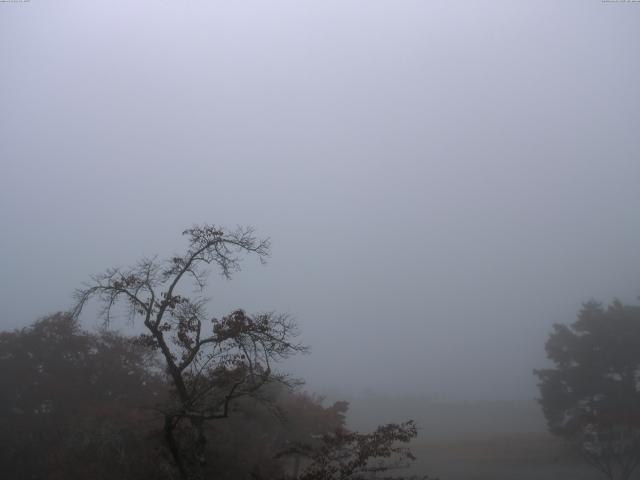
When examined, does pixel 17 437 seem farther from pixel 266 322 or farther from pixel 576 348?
pixel 576 348

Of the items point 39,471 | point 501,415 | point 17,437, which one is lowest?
point 501,415

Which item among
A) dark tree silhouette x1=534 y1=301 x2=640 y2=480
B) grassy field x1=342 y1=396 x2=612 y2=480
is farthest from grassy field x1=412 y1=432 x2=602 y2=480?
dark tree silhouette x1=534 y1=301 x2=640 y2=480

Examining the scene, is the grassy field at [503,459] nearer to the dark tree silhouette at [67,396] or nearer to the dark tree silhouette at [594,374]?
the dark tree silhouette at [594,374]

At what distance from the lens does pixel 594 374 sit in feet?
102

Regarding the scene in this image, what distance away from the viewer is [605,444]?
86.9 ft

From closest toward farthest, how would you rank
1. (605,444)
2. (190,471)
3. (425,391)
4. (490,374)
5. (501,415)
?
(190,471) → (605,444) → (501,415) → (425,391) → (490,374)

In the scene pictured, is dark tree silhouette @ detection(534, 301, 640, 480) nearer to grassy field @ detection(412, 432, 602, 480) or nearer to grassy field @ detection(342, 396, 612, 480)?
grassy field @ detection(412, 432, 602, 480)

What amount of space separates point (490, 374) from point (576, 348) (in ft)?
225

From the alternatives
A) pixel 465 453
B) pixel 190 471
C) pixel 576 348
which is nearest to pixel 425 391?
pixel 465 453

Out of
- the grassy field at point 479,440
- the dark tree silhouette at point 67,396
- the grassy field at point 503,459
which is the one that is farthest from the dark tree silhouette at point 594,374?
the dark tree silhouette at point 67,396

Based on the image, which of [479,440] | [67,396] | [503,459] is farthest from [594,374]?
[67,396]

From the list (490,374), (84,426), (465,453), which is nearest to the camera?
(84,426)

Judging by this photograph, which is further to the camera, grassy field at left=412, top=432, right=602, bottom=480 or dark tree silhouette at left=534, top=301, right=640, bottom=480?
grassy field at left=412, top=432, right=602, bottom=480

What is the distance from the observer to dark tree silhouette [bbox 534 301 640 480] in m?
28.7
